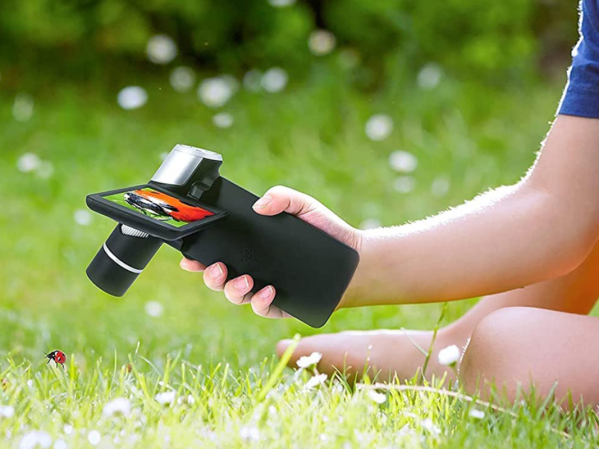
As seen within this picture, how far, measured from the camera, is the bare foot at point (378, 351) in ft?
4.37

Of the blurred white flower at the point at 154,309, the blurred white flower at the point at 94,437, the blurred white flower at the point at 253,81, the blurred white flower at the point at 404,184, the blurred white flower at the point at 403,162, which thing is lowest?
the blurred white flower at the point at 94,437

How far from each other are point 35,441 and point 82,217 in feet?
4.99

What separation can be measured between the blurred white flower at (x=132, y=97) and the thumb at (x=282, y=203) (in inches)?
88.8

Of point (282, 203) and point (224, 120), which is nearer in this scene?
point (282, 203)

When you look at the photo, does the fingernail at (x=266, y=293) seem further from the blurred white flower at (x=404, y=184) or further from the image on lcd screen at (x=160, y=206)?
the blurred white flower at (x=404, y=184)

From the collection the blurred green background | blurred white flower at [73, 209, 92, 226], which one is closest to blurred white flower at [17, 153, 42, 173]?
the blurred green background

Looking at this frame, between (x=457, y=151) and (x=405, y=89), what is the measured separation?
0.49 meters

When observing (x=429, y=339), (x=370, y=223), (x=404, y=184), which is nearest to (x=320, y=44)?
(x=404, y=184)

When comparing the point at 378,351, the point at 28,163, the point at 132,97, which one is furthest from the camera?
the point at 132,97

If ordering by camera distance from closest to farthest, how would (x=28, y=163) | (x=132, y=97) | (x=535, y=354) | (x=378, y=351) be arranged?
(x=535, y=354) < (x=378, y=351) < (x=28, y=163) < (x=132, y=97)

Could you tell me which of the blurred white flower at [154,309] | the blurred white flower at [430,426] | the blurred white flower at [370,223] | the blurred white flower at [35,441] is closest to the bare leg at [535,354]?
the blurred white flower at [430,426]

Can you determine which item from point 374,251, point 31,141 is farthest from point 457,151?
point 374,251

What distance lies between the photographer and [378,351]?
1360 millimetres

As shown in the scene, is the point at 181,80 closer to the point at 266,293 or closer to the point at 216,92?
the point at 216,92
